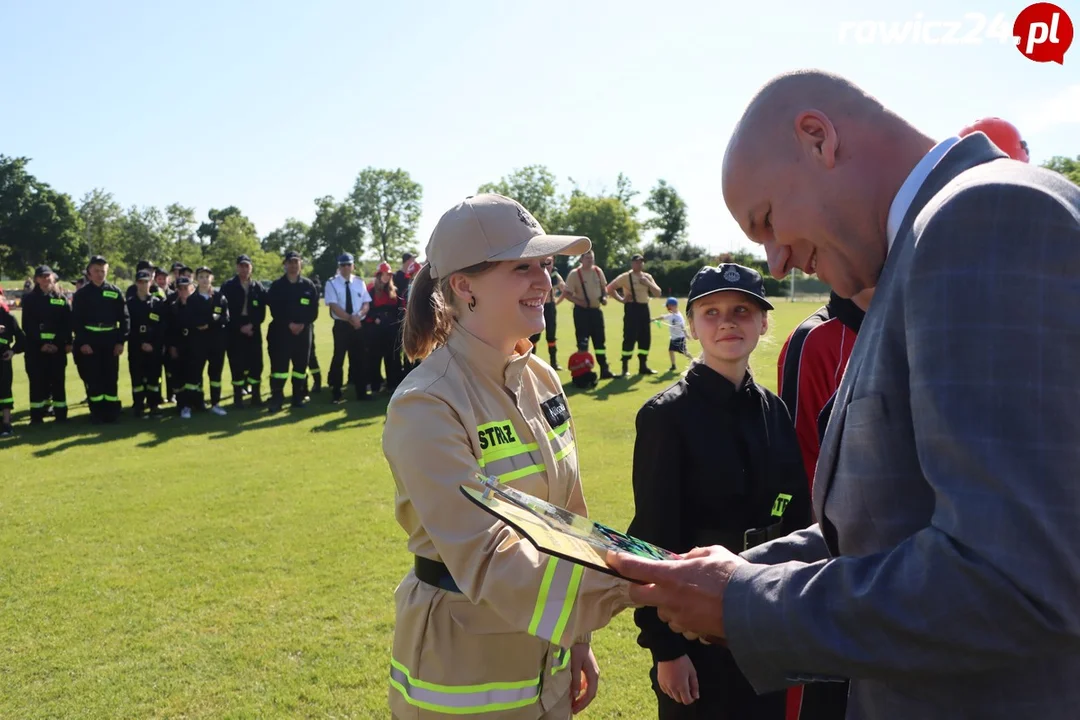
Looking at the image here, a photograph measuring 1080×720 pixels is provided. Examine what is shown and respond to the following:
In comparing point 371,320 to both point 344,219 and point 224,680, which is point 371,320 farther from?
point 344,219

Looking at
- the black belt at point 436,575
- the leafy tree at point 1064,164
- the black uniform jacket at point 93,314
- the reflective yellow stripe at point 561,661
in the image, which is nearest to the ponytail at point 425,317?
the black belt at point 436,575

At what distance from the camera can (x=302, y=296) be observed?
13.6 m

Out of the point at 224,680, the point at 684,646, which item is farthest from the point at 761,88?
the point at 224,680

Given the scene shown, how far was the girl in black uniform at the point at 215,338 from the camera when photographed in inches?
528

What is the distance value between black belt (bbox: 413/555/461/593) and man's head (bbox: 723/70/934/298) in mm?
1375

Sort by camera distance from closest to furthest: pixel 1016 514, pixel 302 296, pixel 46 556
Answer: pixel 1016 514, pixel 46 556, pixel 302 296

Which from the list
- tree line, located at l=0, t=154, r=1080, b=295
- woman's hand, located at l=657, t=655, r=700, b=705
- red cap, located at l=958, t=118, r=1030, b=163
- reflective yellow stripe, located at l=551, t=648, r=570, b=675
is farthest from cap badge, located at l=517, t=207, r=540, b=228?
tree line, located at l=0, t=154, r=1080, b=295

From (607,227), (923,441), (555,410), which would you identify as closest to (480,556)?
(555,410)

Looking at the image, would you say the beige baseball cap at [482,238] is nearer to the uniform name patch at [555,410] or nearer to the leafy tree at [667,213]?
the uniform name patch at [555,410]

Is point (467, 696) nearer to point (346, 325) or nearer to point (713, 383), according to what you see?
point (713, 383)

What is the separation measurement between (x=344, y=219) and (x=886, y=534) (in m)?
110

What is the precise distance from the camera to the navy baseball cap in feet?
10.5

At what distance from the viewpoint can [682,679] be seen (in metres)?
2.64

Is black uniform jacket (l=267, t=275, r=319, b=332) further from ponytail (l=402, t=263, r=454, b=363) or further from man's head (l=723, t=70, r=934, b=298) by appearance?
man's head (l=723, t=70, r=934, b=298)
